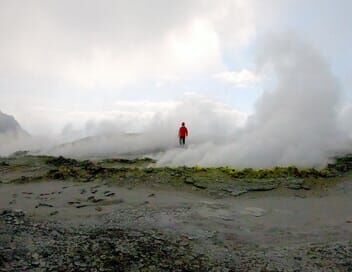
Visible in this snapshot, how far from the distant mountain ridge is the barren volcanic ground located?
3339cm

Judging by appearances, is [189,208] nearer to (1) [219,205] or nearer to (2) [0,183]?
(1) [219,205]

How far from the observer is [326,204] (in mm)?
12750

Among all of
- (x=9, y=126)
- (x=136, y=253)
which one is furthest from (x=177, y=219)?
(x=9, y=126)

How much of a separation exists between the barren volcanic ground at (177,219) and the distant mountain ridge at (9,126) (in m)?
33.4

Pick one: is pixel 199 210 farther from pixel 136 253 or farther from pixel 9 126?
pixel 9 126

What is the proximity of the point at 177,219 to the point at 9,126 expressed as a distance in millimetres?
44958

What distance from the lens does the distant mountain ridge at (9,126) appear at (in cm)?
4928

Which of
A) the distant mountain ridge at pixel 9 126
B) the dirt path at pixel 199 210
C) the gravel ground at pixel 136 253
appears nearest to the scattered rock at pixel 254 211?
the dirt path at pixel 199 210

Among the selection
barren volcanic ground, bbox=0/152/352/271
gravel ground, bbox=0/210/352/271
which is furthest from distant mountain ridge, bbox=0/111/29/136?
gravel ground, bbox=0/210/352/271

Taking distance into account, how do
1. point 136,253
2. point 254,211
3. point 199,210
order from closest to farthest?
point 136,253 < point 199,210 < point 254,211

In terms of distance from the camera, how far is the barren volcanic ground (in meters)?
8.20

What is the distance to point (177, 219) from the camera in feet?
35.8

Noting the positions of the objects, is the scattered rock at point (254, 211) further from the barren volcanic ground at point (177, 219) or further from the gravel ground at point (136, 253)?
the gravel ground at point (136, 253)

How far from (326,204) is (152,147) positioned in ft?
57.1
